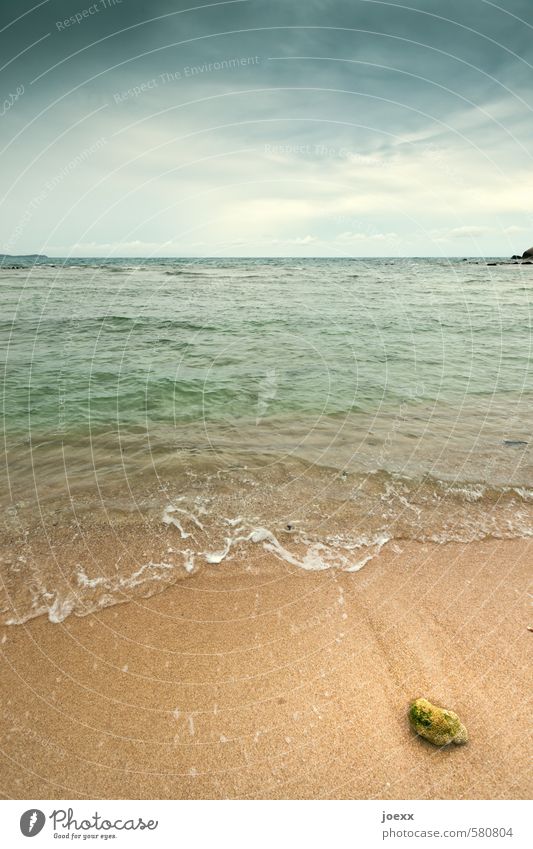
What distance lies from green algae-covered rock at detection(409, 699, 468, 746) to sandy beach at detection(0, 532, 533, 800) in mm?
91

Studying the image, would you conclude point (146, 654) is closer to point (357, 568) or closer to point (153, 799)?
point (153, 799)

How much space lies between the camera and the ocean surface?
7.15 meters

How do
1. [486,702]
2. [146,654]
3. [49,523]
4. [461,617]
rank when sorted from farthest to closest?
[49,523]
[461,617]
[146,654]
[486,702]

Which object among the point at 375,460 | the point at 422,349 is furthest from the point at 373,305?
the point at 375,460

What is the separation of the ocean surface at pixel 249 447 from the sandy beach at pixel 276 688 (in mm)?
738

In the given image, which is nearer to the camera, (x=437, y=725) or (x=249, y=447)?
(x=437, y=725)

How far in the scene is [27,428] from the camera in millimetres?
11133

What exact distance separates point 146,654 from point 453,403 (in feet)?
37.4

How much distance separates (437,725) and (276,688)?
1.65 m
